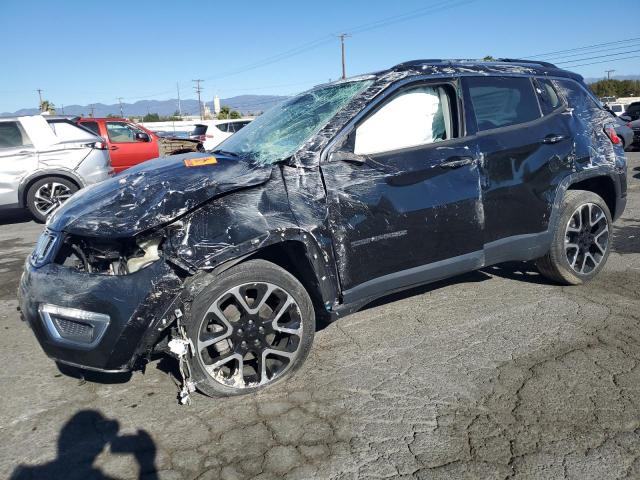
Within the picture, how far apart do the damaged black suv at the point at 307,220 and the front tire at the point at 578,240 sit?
0.02m

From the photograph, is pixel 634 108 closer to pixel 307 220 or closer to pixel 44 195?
pixel 44 195

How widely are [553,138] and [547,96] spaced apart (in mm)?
417

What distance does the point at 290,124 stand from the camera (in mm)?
3707

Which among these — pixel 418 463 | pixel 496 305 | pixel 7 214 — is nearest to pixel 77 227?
pixel 418 463

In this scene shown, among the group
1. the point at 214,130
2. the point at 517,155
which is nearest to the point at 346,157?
the point at 517,155

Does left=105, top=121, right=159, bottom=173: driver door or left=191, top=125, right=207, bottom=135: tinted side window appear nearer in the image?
left=105, top=121, right=159, bottom=173: driver door

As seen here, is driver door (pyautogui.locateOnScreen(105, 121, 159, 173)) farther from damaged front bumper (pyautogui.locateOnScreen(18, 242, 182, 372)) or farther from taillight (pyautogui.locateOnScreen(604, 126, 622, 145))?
taillight (pyautogui.locateOnScreen(604, 126, 622, 145))

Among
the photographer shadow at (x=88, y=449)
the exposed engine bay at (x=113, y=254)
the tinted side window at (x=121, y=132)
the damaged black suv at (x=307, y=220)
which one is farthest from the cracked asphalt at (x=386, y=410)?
→ the tinted side window at (x=121, y=132)

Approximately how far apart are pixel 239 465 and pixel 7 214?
30.9 feet

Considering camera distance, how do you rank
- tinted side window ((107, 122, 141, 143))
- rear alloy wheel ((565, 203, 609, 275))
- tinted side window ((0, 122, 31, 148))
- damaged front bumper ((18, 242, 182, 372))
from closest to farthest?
damaged front bumper ((18, 242, 182, 372)), rear alloy wheel ((565, 203, 609, 275)), tinted side window ((0, 122, 31, 148)), tinted side window ((107, 122, 141, 143))

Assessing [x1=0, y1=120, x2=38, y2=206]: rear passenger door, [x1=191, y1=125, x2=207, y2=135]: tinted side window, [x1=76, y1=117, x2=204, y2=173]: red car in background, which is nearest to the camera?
[x1=0, y1=120, x2=38, y2=206]: rear passenger door

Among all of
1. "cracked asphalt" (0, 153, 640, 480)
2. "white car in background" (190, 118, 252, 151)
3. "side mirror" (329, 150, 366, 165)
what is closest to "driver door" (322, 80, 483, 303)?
"side mirror" (329, 150, 366, 165)

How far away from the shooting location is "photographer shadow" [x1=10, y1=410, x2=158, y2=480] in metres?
2.37

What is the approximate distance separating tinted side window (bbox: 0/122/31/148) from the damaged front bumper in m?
6.92
